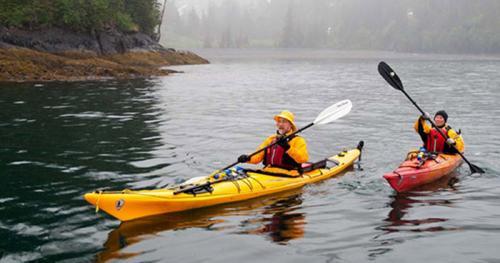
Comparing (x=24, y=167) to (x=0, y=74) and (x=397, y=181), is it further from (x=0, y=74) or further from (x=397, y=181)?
(x=0, y=74)

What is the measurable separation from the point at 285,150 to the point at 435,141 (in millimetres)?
4600

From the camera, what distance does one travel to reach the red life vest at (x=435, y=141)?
12516mm

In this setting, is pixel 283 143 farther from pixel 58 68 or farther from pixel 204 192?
pixel 58 68

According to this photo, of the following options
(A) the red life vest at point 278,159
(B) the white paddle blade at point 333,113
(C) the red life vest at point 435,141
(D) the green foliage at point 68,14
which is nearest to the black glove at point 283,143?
(A) the red life vest at point 278,159

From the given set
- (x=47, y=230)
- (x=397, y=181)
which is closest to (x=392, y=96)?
(x=397, y=181)

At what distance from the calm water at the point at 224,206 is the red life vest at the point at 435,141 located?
91cm

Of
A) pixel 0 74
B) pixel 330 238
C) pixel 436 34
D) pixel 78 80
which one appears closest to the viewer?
pixel 330 238

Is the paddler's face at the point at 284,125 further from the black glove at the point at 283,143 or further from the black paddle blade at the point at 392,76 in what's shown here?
the black paddle blade at the point at 392,76

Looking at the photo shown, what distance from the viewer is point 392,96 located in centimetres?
3062

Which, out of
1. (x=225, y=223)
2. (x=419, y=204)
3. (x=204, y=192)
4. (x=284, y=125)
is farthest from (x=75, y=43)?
(x=419, y=204)

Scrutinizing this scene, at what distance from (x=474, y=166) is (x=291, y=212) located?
5.86m

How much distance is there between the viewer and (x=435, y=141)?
1265cm

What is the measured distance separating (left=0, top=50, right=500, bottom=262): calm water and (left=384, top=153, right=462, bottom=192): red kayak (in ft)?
0.84

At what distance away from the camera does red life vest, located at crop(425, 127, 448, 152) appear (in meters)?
12.5
